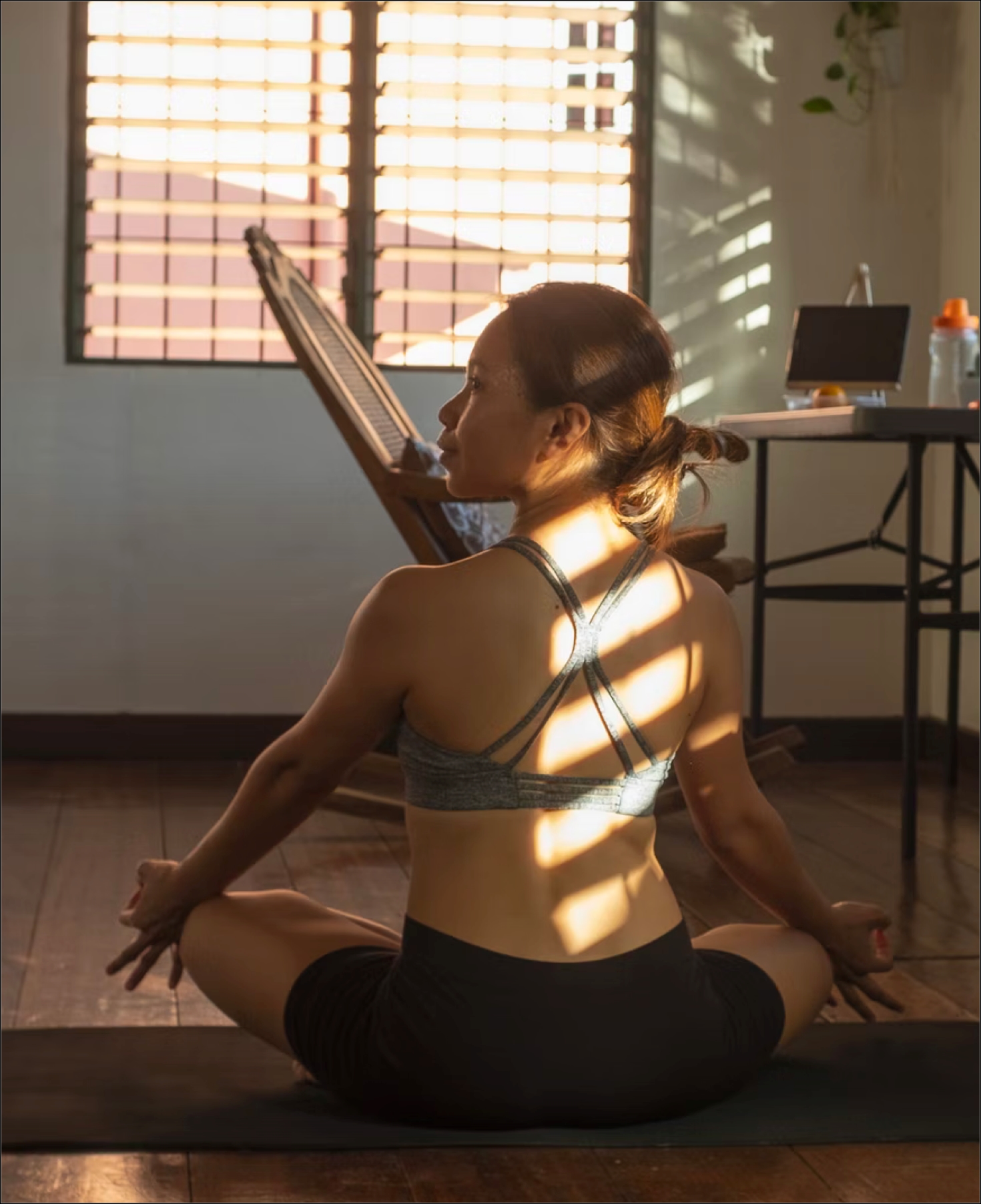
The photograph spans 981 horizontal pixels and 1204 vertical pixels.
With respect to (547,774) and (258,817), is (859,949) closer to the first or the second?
(547,774)

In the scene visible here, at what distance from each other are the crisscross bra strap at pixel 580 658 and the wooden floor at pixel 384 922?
38 cm

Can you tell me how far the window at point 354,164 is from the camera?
4484 millimetres

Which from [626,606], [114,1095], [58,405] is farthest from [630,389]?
[58,405]

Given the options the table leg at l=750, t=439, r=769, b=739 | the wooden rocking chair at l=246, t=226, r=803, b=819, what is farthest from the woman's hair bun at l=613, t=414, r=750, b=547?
the table leg at l=750, t=439, r=769, b=739

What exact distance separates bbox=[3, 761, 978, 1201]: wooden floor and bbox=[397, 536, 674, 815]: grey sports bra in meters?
0.34

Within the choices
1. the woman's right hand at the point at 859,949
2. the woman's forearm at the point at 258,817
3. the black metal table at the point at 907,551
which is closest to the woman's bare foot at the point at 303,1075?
the woman's forearm at the point at 258,817

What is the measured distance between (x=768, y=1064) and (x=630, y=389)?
786 millimetres

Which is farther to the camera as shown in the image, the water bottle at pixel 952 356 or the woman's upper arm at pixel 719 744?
the water bottle at pixel 952 356

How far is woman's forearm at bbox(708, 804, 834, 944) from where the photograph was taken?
1.75 meters

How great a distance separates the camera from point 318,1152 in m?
1.67

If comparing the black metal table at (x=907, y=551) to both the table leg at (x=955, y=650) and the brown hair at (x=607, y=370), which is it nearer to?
the table leg at (x=955, y=650)

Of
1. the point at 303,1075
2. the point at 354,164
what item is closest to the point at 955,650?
the point at 354,164

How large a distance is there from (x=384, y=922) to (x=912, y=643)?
113 cm

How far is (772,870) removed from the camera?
1765 mm
